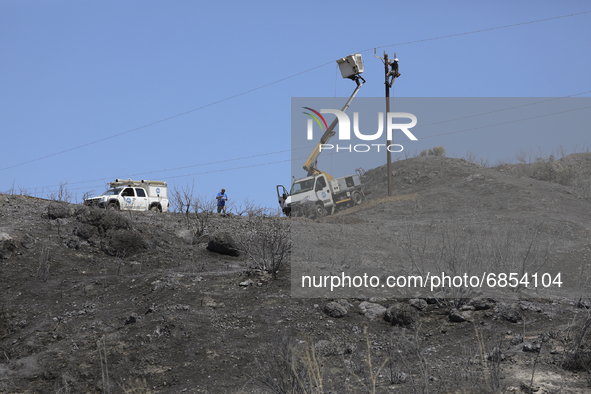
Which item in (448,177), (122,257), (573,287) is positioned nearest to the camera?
(573,287)

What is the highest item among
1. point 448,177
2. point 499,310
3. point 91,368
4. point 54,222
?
point 448,177

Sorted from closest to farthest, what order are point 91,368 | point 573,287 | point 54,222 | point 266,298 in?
point 91,368 → point 266,298 → point 573,287 → point 54,222

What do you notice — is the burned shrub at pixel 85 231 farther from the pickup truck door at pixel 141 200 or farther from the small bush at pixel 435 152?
the small bush at pixel 435 152

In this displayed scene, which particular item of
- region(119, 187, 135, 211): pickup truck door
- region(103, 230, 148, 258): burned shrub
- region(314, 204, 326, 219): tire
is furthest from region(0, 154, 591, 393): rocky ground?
region(119, 187, 135, 211): pickup truck door

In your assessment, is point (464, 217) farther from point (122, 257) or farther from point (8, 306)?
point (8, 306)

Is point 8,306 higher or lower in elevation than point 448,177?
lower

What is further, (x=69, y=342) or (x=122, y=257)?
(x=122, y=257)

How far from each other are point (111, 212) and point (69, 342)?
6920 mm

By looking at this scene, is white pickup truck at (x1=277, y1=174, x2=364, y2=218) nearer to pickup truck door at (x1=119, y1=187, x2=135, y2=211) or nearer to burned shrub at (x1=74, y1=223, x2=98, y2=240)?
pickup truck door at (x1=119, y1=187, x2=135, y2=211)

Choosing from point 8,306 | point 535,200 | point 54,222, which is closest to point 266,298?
point 8,306

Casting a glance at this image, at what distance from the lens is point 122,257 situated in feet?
39.9

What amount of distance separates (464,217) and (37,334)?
1385 centimetres

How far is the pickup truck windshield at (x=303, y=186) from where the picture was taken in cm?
2000

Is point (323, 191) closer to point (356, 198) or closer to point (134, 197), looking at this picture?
point (356, 198)
